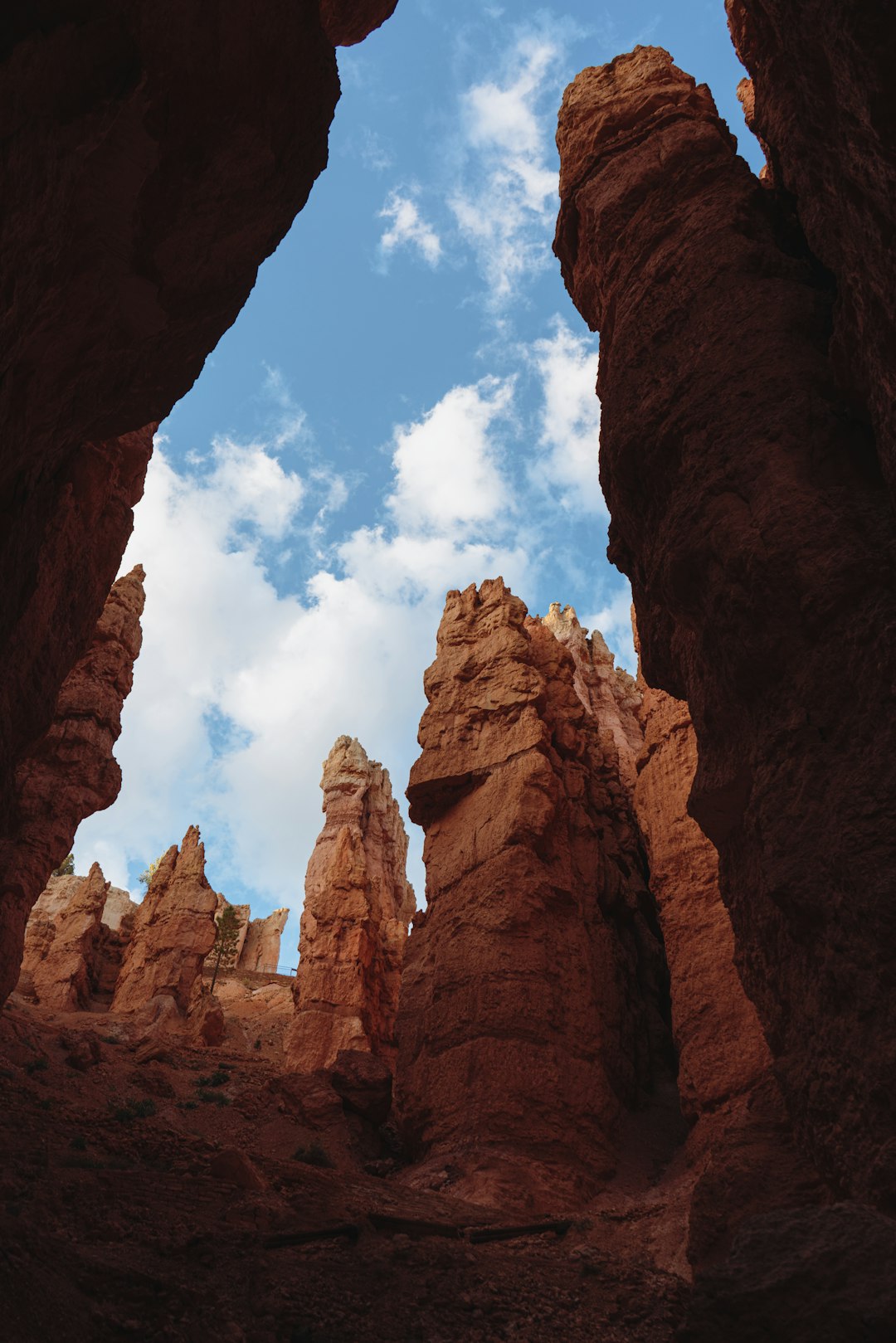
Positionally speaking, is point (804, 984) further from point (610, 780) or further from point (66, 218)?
point (610, 780)

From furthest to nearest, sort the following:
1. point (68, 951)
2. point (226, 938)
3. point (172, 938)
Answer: point (226, 938)
point (68, 951)
point (172, 938)

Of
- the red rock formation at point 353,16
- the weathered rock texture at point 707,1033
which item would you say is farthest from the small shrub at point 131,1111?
Result: the red rock formation at point 353,16

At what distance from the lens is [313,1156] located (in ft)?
45.5

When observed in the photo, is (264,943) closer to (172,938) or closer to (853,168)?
(172,938)

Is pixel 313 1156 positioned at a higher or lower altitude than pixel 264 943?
lower

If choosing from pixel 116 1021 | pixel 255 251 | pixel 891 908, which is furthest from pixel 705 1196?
pixel 116 1021

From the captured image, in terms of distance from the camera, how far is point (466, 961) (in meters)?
16.5

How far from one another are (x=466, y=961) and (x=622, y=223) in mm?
12711

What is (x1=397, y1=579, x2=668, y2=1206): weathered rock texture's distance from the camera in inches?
563

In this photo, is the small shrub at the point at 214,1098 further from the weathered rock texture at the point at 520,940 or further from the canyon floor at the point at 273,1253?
the weathered rock texture at the point at 520,940

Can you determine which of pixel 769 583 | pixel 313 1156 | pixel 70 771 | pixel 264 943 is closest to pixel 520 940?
pixel 313 1156

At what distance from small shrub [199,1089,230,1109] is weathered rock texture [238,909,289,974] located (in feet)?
153

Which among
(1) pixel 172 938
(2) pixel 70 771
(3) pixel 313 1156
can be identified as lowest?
(3) pixel 313 1156

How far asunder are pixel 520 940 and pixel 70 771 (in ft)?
36.2
